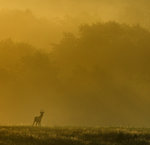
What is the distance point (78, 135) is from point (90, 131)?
2.31 metres

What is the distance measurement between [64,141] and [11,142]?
15.9 feet

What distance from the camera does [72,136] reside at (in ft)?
188

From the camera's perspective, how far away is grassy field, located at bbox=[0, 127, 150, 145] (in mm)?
54562

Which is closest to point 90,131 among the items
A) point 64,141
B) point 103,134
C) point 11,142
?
point 103,134

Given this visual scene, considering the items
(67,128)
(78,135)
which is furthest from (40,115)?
(78,135)

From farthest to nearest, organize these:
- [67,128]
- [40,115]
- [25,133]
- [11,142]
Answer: [40,115] → [67,128] → [25,133] → [11,142]

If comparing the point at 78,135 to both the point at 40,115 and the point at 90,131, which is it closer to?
the point at 90,131

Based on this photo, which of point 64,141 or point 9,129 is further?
point 9,129

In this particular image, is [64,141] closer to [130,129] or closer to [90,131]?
[90,131]

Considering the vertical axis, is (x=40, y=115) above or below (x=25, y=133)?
above

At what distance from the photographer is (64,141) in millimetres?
54938

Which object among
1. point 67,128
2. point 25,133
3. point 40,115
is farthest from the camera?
point 40,115

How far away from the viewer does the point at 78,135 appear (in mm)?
57938

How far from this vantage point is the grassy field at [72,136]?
5456 centimetres
